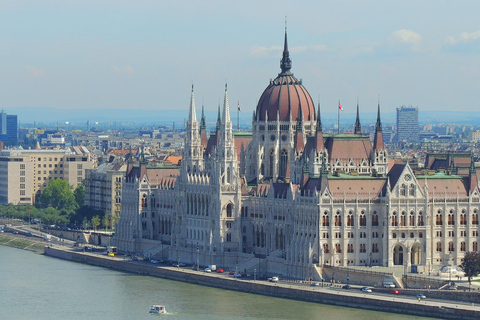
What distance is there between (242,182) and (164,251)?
12.7 m

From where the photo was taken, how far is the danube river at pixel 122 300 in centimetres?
11812

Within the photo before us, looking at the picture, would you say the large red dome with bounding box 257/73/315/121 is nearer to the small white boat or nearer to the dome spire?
the dome spire

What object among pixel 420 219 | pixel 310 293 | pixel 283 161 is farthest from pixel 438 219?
pixel 283 161

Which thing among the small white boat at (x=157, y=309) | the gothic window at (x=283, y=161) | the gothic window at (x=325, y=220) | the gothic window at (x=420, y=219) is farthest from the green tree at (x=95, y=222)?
the small white boat at (x=157, y=309)

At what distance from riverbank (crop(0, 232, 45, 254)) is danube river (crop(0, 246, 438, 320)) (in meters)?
20.3

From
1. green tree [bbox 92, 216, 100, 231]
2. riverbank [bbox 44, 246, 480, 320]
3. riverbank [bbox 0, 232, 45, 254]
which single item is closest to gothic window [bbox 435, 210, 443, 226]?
riverbank [bbox 44, 246, 480, 320]

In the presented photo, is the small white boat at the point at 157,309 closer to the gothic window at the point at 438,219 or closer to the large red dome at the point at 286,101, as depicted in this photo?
the gothic window at the point at 438,219

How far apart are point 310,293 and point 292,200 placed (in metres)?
14.7

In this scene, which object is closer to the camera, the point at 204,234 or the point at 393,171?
the point at 393,171

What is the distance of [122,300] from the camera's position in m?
128

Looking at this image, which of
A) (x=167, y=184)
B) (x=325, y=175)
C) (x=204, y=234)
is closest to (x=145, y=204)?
(x=167, y=184)

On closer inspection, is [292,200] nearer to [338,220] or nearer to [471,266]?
[338,220]

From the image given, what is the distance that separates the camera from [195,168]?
154m

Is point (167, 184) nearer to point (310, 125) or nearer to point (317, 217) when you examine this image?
point (310, 125)
